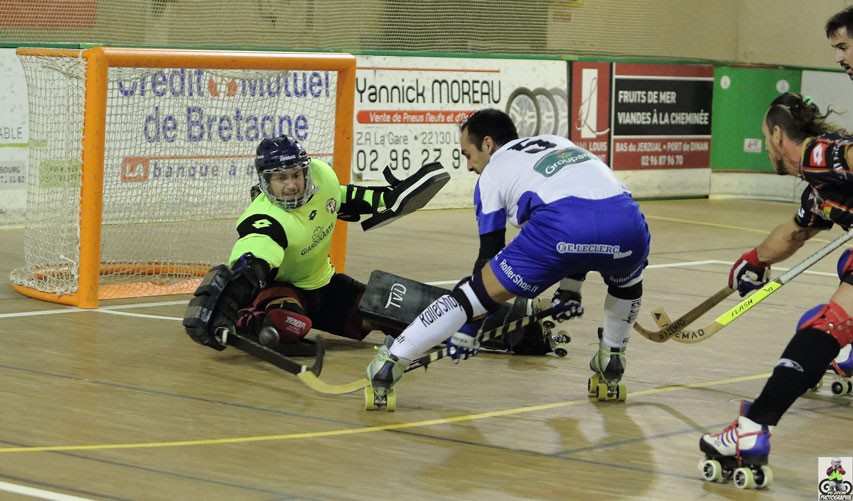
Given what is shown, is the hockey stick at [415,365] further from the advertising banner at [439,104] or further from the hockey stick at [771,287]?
the advertising banner at [439,104]

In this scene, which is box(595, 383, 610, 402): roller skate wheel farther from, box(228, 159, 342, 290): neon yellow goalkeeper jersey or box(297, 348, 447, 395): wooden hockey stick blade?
box(228, 159, 342, 290): neon yellow goalkeeper jersey

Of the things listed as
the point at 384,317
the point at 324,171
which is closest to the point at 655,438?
the point at 384,317

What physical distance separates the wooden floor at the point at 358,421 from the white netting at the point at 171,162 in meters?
0.86

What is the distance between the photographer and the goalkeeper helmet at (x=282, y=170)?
7520 mm

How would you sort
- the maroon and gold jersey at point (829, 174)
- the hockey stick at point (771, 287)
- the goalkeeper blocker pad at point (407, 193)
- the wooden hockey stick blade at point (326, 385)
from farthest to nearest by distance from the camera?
the goalkeeper blocker pad at point (407, 193)
the wooden hockey stick blade at point (326, 385)
the hockey stick at point (771, 287)
the maroon and gold jersey at point (829, 174)

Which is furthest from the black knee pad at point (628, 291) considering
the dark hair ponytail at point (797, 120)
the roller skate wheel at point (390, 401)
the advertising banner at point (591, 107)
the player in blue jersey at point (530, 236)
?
the advertising banner at point (591, 107)

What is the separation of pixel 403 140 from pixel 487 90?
123cm

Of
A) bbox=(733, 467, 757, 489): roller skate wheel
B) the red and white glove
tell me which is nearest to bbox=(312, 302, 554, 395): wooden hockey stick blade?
the red and white glove

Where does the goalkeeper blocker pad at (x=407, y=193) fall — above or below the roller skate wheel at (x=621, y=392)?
above

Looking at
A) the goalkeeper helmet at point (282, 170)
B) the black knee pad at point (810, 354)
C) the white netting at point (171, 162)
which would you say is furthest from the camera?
the white netting at point (171, 162)

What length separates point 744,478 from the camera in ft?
16.6

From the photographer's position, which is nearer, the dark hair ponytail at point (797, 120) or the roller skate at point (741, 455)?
the roller skate at point (741, 455)

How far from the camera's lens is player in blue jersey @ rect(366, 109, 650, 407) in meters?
6.04

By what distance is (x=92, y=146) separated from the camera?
864 centimetres
